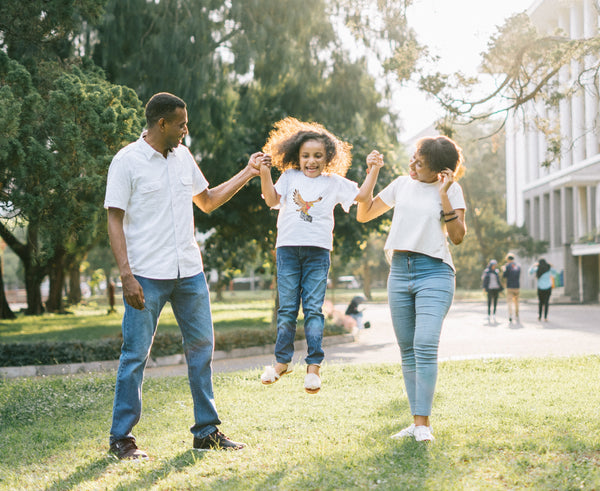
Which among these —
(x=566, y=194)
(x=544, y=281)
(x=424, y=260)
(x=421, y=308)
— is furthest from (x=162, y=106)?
(x=566, y=194)

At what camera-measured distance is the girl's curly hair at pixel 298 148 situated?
541 cm

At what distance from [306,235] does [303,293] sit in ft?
1.46

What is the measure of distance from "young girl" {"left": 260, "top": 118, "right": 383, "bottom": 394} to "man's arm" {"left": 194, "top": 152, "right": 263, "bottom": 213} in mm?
71

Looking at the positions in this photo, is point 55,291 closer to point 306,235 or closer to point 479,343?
point 479,343

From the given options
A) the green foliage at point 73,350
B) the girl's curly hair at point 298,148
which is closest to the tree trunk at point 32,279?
the green foliage at point 73,350

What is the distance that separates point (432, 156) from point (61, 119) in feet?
22.5

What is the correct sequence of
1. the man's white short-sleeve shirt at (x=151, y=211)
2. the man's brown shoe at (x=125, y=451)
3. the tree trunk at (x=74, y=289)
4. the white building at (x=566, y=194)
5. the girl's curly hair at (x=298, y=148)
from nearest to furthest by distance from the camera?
the man's white short-sleeve shirt at (x=151, y=211) < the man's brown shoe at (x=125, y=451) < the girl's curly hair at (x=298, y=148) < the white building at (x=566, y=194) < the tree trunk at (x=74, y=289)

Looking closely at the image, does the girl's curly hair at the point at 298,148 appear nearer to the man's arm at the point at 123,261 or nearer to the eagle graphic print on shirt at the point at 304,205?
the eagle graphic print on shirt at the point at 304,205

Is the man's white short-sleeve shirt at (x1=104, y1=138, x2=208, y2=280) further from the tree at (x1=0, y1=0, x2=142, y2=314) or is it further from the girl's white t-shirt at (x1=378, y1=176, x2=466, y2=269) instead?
the tree at (x1=0, y1=0, x2=142, y2=314)

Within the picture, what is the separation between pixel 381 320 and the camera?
971 inches

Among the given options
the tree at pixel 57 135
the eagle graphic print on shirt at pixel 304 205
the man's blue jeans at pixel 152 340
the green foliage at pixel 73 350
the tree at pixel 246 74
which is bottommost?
the green foliage at pixel 73 350

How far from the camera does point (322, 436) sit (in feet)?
17.5

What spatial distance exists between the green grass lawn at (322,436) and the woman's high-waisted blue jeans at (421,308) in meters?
0.46

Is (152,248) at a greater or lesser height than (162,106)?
lesser
